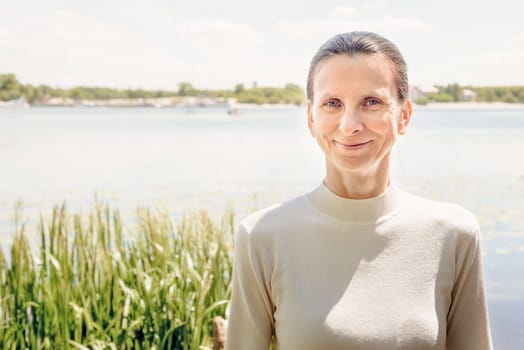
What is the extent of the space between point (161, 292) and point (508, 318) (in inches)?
120

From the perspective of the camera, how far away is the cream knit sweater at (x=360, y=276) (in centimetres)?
105

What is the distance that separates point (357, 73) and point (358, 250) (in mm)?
284

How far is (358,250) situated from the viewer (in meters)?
1.09

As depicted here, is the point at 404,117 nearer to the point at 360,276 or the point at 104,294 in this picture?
the point at 360,276

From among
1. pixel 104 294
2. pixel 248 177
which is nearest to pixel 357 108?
pixel 104 294

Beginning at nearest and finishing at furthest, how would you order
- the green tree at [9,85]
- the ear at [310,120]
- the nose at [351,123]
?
1. the nose at [351,123]
2. the ear at [310,120]
3. the green tree at [9,85]

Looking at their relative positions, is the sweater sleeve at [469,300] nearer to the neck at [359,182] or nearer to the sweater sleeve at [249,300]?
the neck at [359,182]

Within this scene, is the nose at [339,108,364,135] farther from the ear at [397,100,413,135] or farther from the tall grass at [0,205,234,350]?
the tall grass at [0,205,234,350]

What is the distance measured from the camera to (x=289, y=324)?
106cm

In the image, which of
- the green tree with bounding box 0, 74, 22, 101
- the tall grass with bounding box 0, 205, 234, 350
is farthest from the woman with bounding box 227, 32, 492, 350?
the green tree with bounding box 0, 74, 22, 101

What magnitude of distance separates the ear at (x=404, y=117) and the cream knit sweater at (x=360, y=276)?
0.33 feet

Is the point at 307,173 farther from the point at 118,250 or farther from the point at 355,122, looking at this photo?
the point at 355,122

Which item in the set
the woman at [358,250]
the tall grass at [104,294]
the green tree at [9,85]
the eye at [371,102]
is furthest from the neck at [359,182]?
the green tree at [9,85]

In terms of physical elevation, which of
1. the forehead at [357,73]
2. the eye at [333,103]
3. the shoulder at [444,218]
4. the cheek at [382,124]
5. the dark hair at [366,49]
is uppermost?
Result: the dark hair at [366,49]
